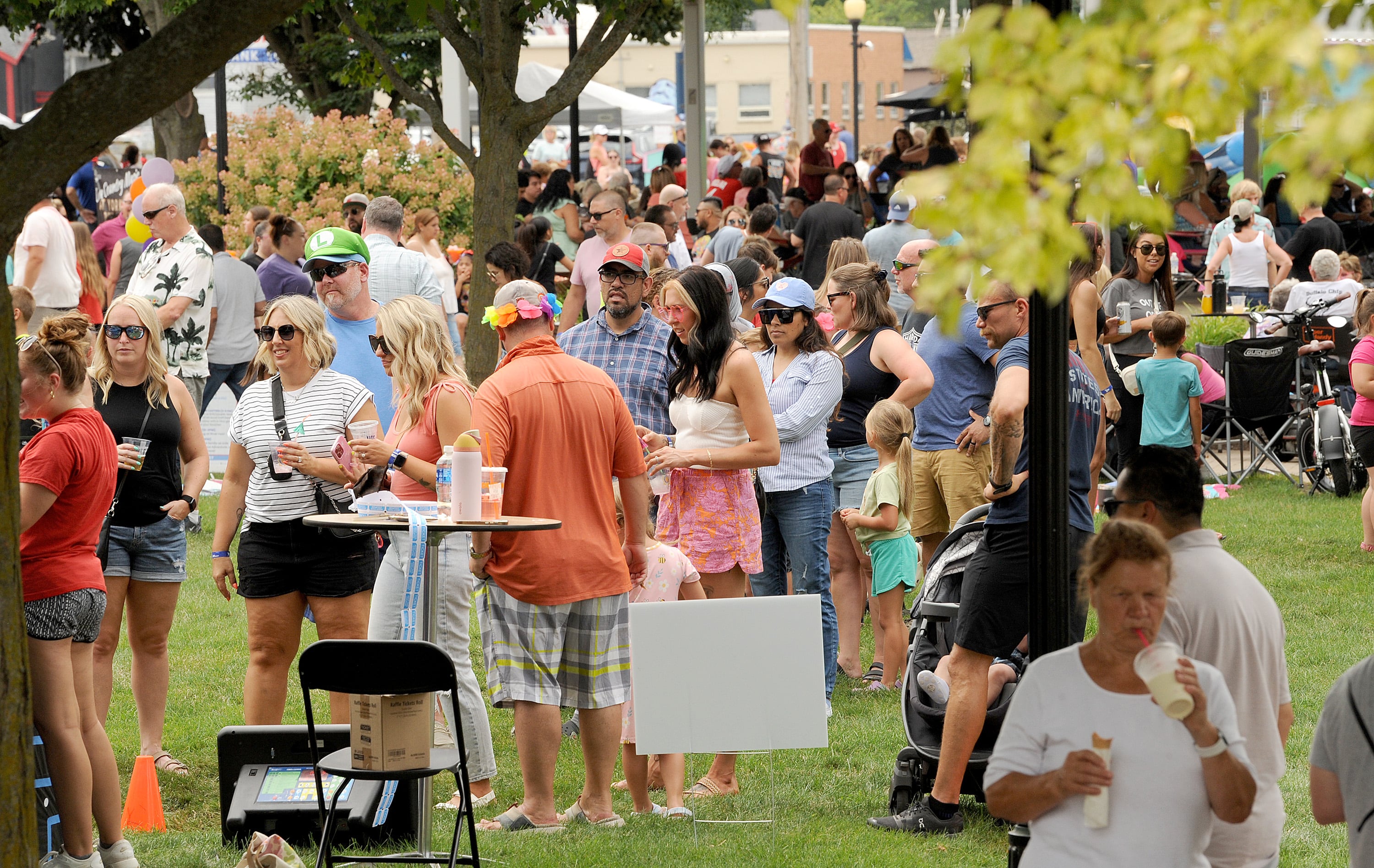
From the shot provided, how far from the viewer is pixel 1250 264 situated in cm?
1708

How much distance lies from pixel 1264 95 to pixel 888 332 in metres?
5.32

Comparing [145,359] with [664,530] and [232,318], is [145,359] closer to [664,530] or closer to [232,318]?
[664,530]

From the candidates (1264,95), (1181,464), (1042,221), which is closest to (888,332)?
(1181,464)

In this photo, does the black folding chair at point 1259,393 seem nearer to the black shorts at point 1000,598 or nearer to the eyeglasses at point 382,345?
the black shorts at point 1000,598

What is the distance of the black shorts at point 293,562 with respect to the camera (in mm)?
5906

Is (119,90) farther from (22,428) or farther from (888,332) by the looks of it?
(888,332)

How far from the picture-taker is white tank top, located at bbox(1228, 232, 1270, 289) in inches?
668

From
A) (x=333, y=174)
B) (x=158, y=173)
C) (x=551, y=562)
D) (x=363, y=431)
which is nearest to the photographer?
(x=551, y=562)

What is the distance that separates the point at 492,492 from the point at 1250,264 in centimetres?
1428

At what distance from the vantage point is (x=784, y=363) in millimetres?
7242

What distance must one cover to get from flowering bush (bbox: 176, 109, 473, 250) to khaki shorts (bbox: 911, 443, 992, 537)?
9.36m

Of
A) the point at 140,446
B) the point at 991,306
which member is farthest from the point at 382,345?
the point at 991,306

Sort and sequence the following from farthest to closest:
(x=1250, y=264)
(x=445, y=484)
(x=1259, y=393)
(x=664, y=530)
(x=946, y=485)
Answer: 1. (x=1250, y=264)
2. (x=1259, y=393)
3. (x=946, y=485)
4. (x=664, y=530)
5. (x=445, y=484)

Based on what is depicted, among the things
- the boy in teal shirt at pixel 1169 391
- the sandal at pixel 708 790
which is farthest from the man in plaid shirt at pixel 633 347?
the boy in teal shirt at pixel 1169 391
